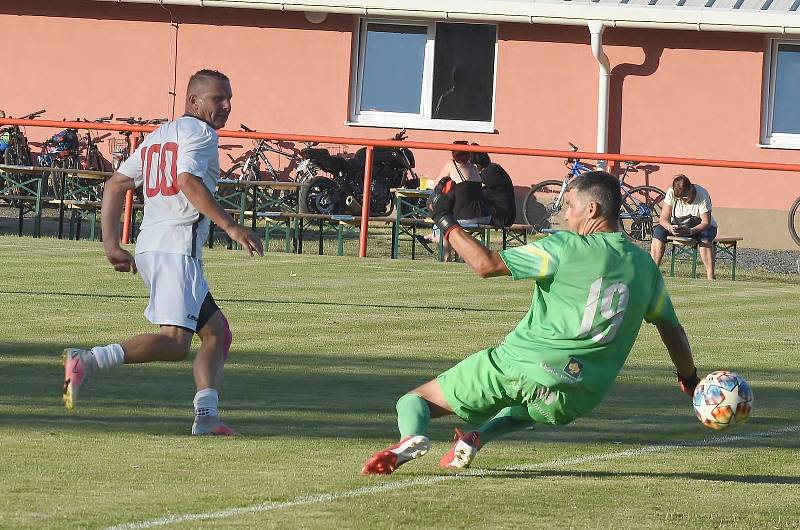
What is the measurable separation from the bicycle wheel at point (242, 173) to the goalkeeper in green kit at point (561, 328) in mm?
17607

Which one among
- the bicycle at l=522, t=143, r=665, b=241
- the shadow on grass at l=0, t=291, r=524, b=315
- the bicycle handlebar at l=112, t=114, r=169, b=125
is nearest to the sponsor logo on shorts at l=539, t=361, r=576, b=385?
the shadow on grass at l=0, t=291, r=524, b=315

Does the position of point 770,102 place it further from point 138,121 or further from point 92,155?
point 92,155

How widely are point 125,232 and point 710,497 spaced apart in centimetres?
1376

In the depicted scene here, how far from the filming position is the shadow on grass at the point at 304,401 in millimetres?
8391

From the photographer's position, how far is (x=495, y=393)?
6.93m

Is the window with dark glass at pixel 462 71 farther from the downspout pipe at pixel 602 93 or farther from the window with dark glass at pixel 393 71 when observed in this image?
the downspout pipe at pixel 602 93

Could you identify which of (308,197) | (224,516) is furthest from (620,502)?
(308,197)

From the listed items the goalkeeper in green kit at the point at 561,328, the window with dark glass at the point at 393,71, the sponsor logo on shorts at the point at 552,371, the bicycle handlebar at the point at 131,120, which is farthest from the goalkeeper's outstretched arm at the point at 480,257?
the window with dark glass at the point at 393,71

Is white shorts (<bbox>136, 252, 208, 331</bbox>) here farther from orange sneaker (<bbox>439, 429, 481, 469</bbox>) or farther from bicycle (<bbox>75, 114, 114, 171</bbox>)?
bicycle (<bbox>75, 114, 114, 171</bbox>)

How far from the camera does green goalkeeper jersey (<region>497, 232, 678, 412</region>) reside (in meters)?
6.81

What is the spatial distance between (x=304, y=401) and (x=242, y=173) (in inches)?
619

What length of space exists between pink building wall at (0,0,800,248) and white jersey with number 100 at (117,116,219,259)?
16.8 m

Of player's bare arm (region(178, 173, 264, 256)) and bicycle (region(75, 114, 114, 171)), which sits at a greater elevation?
bicycle (region(75, 114, 114, 171))

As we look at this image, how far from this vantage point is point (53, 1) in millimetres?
27219
